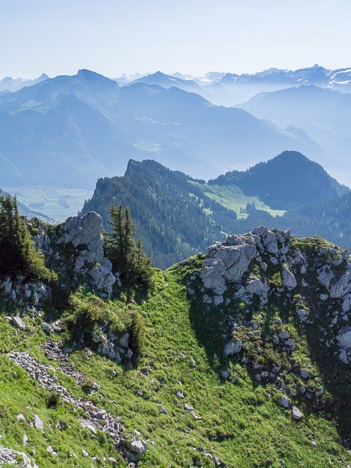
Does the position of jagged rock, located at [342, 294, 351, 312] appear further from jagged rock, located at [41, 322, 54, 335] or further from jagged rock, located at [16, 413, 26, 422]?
jagged rock, located at [16, 413, 26, 422]

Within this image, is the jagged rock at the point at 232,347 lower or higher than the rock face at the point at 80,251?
lower

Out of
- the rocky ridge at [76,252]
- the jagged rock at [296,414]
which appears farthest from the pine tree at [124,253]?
the jagged rock at [296,414]

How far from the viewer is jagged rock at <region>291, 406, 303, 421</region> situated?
46125 mm

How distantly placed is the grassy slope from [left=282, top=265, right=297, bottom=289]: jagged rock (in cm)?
923

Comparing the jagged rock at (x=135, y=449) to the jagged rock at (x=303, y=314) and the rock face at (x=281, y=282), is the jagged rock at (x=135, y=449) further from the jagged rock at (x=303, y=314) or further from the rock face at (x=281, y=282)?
the jagged rock at (x=303, y=314)

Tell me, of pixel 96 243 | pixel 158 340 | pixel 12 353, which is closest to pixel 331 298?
pixel 158 340

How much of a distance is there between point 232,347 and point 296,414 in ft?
41.1

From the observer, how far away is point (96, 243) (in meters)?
54.7

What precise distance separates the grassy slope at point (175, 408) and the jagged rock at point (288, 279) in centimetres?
923

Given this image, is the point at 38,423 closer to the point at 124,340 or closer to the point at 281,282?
the point at 124,340

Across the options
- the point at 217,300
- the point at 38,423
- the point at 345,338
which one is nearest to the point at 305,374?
the point at 345,338

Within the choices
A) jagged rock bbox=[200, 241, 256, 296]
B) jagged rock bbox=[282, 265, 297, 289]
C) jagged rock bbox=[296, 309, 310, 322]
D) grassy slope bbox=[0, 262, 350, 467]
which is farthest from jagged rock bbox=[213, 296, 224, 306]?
jagged rock bbox=[296, 309, 310, 322]

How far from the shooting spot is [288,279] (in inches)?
2554

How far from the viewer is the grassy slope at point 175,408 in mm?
26297
